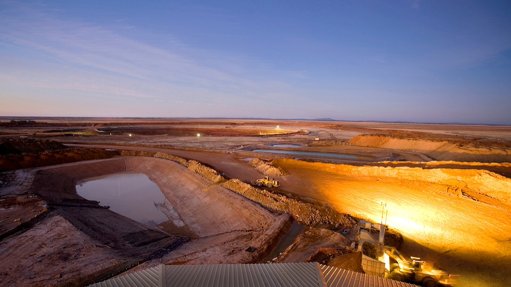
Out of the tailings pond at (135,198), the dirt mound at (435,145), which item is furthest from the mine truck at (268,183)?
the dirt mound at (435,145)

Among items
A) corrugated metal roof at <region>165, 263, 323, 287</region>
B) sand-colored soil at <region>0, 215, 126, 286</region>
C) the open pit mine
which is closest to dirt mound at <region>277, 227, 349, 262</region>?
the open pit mine

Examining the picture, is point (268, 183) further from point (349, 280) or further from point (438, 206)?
point (349, 280)

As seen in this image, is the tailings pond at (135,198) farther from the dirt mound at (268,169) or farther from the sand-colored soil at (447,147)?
the sand-colored soil at (447,147)

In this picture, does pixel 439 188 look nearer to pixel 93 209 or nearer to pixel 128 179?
pixel 93 209

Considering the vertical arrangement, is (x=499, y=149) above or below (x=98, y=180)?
above

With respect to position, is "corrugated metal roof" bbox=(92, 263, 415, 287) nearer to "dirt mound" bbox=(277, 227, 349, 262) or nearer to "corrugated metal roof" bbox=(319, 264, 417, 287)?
"corrugated metal roof" bbox=(319, 264, 417, 287)

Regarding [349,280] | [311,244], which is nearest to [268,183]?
[311,244]

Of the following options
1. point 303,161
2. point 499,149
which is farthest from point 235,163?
point 499,149
